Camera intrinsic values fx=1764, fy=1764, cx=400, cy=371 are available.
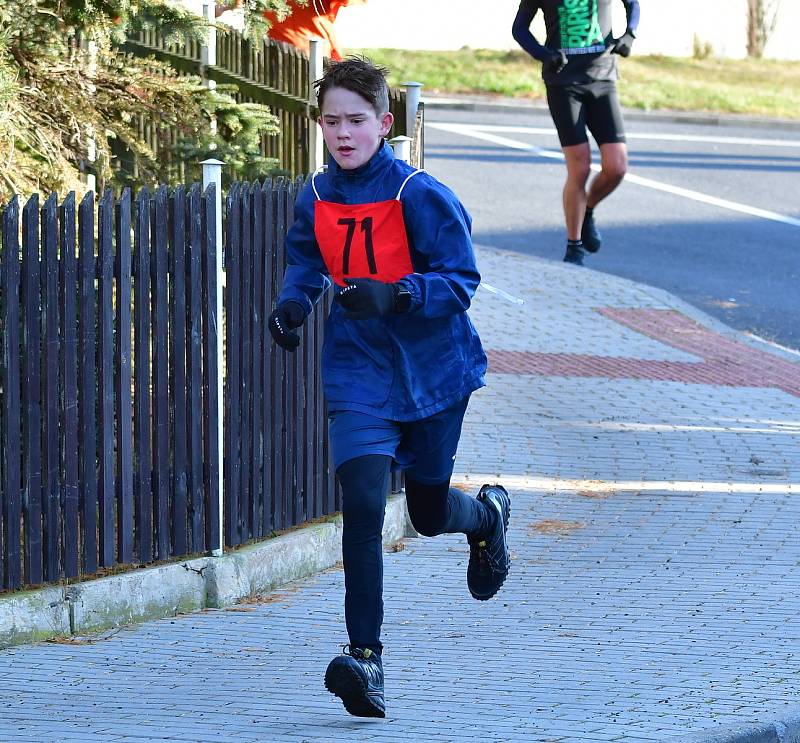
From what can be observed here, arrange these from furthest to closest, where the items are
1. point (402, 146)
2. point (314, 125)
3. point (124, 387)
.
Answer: point (314, 125)
point (402, 146)
point (124, 387)

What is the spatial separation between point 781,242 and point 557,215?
6.93ft

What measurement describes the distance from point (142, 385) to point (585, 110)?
295 inches

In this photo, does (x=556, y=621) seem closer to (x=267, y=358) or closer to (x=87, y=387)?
(x=267, y=358)

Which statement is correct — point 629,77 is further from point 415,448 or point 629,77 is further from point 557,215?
point 415,448

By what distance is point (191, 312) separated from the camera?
6.27 m

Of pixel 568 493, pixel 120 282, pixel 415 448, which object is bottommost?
pixel 568 493

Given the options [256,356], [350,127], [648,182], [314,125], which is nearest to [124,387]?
[256,356]

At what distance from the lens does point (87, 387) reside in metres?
5.89

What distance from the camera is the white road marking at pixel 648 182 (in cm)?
1745

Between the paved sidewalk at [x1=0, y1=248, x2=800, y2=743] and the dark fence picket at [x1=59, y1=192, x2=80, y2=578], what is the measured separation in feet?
1.14

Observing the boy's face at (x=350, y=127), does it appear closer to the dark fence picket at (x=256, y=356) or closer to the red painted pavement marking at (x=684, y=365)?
the dark fence picket at (x=256, y=356)

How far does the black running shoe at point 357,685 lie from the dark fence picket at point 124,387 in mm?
1496

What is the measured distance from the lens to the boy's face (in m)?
4.98

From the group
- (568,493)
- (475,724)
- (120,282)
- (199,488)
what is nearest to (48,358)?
(120,282)
